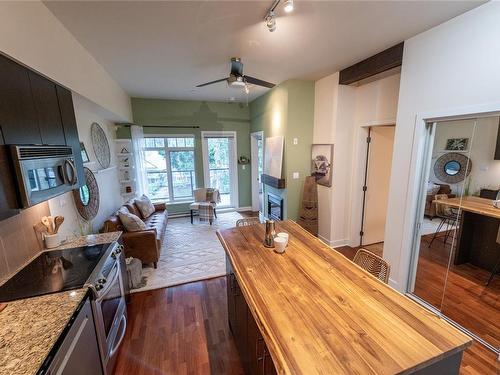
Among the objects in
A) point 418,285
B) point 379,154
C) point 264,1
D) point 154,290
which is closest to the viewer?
point 264,1

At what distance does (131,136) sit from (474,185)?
5560mm

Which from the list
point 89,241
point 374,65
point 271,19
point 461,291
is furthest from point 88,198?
point 461,291

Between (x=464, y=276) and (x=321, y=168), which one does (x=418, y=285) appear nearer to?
(x=464, y=276)

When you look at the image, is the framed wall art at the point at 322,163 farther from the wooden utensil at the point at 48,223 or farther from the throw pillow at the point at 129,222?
the wooden utensil at the point at 48,223

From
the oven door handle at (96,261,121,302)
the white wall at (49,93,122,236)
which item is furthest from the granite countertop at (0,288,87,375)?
the white wall at (49,93,122,236)

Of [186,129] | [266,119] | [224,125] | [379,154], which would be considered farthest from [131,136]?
[379,154]

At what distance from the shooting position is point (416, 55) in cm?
234

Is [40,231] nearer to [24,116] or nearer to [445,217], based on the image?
[24,116]

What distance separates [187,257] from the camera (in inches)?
143

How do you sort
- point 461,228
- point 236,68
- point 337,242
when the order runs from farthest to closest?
point 337,242, point 236,68, point 461,228

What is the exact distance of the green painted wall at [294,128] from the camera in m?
3.88

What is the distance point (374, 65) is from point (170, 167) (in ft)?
15.4

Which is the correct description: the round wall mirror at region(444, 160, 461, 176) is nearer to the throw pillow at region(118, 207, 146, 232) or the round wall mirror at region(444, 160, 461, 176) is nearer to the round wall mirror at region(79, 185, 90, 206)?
the throw pillow at region(118, 207, 146, 232)

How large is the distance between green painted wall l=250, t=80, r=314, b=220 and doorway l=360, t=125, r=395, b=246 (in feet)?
3.33
